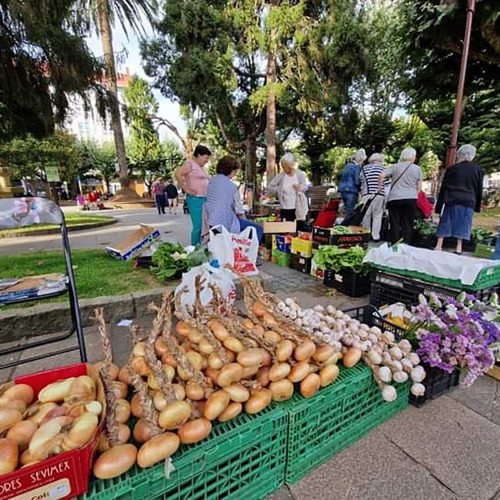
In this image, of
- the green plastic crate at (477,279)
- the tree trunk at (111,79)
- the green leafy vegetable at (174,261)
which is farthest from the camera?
the tree trunk at (111,79)

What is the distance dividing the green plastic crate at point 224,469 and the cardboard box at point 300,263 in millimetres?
3197

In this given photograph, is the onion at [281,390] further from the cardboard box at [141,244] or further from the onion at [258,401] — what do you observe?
the cardboard box at [141,244]

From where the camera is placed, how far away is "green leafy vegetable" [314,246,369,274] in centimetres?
340

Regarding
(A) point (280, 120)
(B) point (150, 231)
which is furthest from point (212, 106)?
(B) point (150, 231)

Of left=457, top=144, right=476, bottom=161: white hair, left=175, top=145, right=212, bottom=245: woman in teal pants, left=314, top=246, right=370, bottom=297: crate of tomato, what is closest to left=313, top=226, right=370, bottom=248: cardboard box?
left=314, top=246, right=370, bottom=297: crate of tomato

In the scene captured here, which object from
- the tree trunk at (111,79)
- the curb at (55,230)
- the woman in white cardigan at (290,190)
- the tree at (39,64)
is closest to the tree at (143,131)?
the tree trunk at (111,79)

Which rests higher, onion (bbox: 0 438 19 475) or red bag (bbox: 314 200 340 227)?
red bag (bbox: 314 200 340 227)

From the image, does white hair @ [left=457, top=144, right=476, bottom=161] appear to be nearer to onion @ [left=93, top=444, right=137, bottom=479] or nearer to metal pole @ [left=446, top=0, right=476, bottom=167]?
metal pole @ [left=446, top=0, right=476, bottom=167]

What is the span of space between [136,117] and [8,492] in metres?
20.0

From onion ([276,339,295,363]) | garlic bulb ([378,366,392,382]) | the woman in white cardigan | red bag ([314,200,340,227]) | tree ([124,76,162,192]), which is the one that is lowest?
garlic bulb ([378,366,392,382])

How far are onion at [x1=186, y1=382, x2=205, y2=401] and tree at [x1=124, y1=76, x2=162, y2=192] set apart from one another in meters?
11.7

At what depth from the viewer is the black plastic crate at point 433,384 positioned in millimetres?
1692

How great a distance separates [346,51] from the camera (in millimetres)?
9688

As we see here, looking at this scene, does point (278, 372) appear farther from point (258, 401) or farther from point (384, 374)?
point (384, 374)
